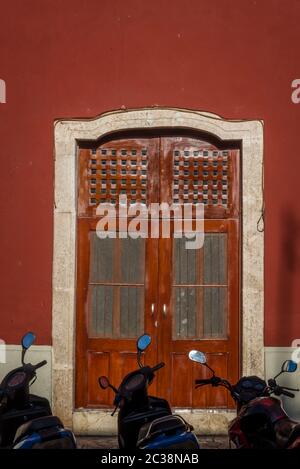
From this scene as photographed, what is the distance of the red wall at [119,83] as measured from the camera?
21.1 feet

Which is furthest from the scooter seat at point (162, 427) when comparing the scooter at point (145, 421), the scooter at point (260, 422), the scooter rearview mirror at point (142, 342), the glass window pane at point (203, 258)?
the glass window pane at point (203, 258)

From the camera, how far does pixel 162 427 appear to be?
11.3ft

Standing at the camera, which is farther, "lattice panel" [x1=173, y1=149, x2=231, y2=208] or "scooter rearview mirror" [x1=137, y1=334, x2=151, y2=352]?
"lattice panel" [x1=173, y1=149, x2=231, y2=208]

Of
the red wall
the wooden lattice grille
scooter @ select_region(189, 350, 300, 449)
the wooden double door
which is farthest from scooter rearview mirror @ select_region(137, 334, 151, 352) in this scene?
the wooden lattice grille

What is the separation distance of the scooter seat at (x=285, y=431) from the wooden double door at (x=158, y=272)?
118 inches

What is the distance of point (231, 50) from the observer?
6.51m

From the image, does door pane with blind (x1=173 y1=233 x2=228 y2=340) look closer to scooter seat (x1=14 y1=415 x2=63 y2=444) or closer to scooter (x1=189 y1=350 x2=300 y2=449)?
scooter (x1=189 y1=350 x2=300 y2=449)

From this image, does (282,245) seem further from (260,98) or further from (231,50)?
(231,50)

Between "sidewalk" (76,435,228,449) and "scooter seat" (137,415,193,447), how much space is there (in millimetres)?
2569

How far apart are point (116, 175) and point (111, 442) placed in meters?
2.63

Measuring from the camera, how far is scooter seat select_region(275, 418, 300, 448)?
323 centimetres
